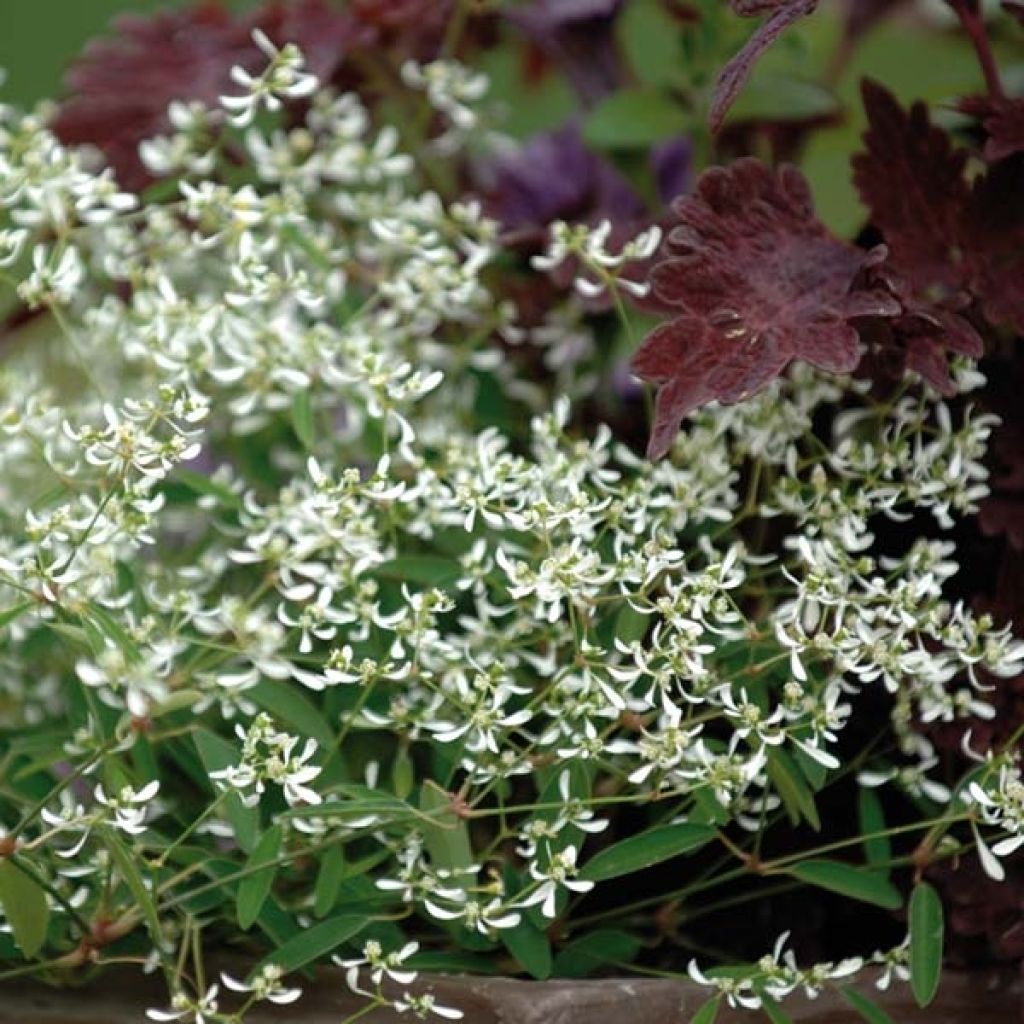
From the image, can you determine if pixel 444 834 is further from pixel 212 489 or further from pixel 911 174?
pixel 911 174

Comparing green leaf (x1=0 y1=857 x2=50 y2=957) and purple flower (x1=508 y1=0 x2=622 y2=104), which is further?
purple flower (x1=508 y1=0 x2=622 y2=104)

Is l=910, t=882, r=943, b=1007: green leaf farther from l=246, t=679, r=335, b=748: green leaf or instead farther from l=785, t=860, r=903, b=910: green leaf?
l=246, t=679, r=335, b=748: green leaf

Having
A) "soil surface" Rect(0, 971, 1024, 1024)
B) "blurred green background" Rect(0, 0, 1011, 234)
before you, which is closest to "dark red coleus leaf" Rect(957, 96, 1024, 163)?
"blurred green background" Rect(0, 0, 1011, 234)

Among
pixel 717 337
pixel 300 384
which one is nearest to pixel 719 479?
pixel 717 337

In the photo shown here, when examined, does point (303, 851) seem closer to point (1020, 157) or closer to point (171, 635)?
point (171, 635)

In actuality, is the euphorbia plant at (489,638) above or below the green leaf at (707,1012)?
above

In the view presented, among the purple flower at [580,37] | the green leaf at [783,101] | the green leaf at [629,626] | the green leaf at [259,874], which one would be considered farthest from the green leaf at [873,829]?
the purple flower at [580,37]

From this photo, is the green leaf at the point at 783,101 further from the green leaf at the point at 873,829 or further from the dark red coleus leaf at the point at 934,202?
the green leaf at the point at 873,829
